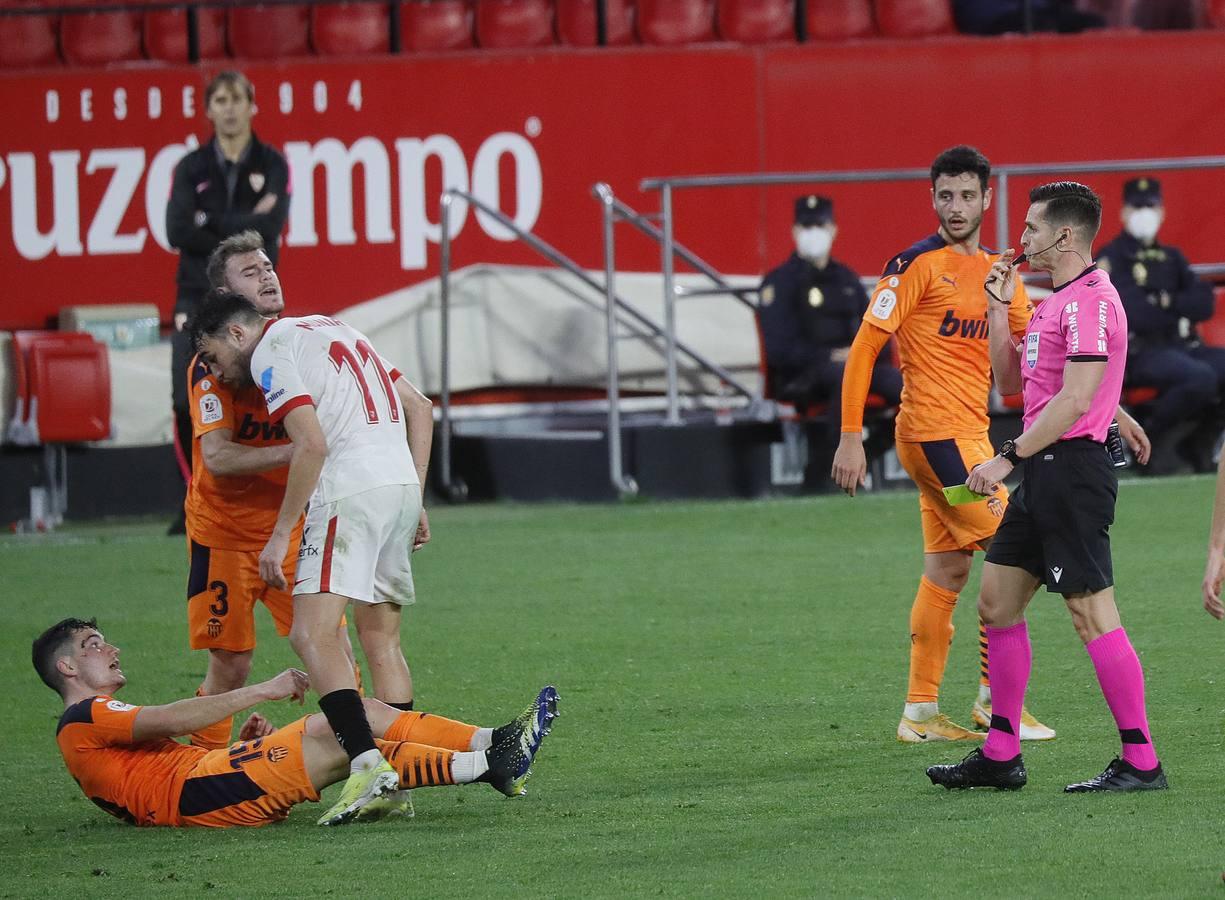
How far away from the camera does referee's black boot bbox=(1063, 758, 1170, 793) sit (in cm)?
534

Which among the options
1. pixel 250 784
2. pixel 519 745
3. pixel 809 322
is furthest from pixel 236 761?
pixel 809 322

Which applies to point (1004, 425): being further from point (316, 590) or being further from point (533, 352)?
point (316, 590)

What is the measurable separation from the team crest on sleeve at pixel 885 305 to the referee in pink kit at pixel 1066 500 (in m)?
1.03

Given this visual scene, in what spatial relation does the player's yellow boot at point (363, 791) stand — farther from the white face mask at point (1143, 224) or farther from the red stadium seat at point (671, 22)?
the red stadium seat at point (671, 22)

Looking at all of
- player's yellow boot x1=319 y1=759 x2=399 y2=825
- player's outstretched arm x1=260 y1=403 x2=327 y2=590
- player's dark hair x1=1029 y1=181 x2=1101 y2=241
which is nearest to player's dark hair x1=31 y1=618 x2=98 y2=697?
player's outstretched arm x1=260 y1=403 x2=327 y2=590

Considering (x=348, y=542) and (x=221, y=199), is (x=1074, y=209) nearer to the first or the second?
(x=348, y=542)

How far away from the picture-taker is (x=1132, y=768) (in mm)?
5355

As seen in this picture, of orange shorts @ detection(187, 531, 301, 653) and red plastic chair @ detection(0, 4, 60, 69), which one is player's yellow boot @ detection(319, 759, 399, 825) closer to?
orange shorts @ detection(187, 531, 301, 653)

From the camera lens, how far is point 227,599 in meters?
6.33

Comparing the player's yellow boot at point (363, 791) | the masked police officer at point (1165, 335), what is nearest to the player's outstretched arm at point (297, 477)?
the player's yellow boot at point (363, 791)

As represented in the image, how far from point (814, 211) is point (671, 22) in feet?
12.0

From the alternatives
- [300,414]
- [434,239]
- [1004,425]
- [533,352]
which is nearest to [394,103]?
[434,239]

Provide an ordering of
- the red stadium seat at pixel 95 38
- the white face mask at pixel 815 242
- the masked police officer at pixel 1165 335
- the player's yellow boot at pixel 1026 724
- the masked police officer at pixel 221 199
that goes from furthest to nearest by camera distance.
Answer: the red stadium seat at pixel 95 38 → the white face mask at pixel 815 242 → the masked police officer at pixel 1165 335 → the masked police officer at pixel 221 199 → the player's yellow boot at pixel 1026 724

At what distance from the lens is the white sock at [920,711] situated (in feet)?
21.0
